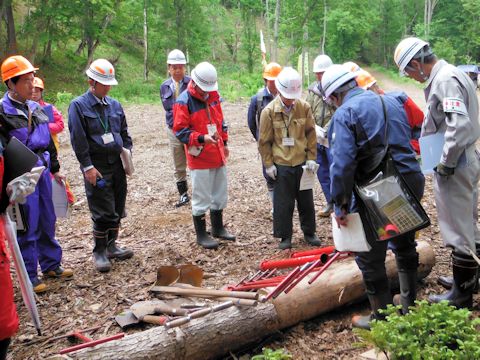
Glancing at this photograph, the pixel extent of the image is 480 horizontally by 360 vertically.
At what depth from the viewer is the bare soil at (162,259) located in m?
3.80

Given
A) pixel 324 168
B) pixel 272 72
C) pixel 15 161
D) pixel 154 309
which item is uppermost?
pixel 272 72

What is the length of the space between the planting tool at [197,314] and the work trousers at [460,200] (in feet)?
6.50

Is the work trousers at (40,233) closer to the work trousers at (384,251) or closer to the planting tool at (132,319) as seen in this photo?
the planting tool at (132,319)

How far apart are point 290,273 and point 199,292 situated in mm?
820

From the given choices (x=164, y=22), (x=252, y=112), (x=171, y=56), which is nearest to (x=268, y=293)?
(x=252, y=112)

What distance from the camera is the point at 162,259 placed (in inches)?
214

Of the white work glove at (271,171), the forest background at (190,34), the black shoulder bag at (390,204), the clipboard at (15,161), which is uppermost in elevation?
the forest background at (190,34)

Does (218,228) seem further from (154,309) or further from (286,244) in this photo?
(154,309)

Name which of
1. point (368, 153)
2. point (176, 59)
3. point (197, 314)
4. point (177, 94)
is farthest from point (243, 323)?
point (176, 59)

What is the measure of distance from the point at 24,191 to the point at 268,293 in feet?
6.95

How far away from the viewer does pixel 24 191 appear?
284 cm

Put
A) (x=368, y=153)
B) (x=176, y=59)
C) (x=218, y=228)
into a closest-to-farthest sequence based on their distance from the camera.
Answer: (x=368, y=153) < (x=218, y=228) < (x=176, y=59)

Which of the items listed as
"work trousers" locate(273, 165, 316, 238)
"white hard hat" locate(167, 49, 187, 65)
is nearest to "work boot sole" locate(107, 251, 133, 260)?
"work trousers" locate(273, 165, 316, 238)

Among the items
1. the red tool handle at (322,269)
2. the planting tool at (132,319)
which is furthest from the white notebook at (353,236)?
the planting tool at (132,319)
